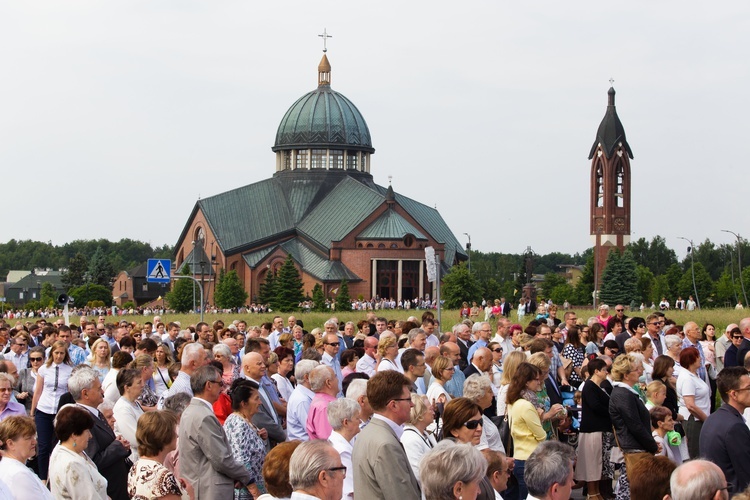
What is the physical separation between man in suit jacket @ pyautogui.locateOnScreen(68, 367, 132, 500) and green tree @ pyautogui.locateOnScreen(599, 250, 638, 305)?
74590 mm

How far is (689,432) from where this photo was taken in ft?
42.0

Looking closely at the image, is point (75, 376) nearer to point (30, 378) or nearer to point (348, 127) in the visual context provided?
point (30, 378)

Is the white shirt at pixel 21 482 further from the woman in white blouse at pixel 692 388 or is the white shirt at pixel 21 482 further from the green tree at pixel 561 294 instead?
the green tree at pixel 561 294

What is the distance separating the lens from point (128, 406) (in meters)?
9.62

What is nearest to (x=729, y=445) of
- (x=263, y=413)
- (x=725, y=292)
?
(x=263, y=413)

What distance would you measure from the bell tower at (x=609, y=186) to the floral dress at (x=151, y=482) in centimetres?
8613

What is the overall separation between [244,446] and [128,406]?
51.2 inches

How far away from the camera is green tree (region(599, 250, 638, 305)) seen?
81438 millimetres

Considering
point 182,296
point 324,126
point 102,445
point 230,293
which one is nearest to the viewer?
point 102,445

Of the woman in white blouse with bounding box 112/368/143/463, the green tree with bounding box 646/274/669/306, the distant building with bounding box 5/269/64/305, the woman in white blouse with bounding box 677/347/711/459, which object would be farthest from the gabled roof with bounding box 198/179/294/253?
the woman in white blouse with bounding box 112/368/143/463

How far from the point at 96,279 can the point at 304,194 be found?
44350mm

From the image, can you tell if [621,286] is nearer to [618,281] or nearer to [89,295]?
[618,281]

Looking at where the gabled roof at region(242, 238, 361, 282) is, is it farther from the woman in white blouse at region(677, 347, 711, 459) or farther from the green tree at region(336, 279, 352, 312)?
the woman in white blouse at region(677, 347, 711, 459)

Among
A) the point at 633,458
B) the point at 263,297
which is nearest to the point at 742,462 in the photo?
the point at 633,458
